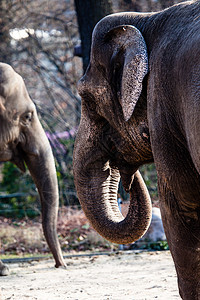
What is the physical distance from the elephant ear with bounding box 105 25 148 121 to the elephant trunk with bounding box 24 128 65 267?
4147 millimetres

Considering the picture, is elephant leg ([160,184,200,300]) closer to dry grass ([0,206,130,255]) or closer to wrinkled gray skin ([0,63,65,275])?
wrinkled gray skin ([0,63,65,275])

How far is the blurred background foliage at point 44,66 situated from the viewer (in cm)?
1205

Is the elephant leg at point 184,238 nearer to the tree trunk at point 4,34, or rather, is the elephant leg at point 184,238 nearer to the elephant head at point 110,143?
the elephant head at point 110,143

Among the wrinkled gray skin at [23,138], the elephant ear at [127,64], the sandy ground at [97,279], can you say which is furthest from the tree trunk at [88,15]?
the elephant ear at [127,64]

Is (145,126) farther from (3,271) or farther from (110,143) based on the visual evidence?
(3,271)

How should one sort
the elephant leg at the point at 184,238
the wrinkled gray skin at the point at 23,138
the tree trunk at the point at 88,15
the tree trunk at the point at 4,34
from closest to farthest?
the elephant leg at the point at 184,238
the wrinkled gray skin at the point at 23,138
the tree trunk at the point at 88,15
the tree trunk at the point at 4,34

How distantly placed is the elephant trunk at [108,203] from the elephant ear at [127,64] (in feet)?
1.98

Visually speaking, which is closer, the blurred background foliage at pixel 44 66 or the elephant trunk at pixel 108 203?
the elephant trunk at pixel 108 203

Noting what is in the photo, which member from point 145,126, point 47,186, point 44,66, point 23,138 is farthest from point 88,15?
point 145,126

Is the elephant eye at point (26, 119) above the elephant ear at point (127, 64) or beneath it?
beneath

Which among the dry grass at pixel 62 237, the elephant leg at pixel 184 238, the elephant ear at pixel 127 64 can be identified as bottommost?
the dry grass at pixel 62 237

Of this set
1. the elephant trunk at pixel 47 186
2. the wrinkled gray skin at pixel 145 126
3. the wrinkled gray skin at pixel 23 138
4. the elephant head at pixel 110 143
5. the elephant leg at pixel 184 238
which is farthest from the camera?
the wrinkled gray skin at pixel 23 138

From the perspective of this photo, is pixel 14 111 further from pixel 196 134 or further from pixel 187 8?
pixel 196 134

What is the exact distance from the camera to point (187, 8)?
2705 mm
